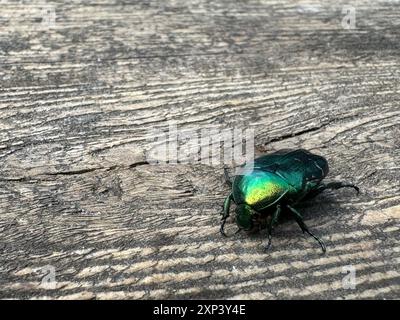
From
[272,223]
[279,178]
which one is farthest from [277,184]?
[272,223]

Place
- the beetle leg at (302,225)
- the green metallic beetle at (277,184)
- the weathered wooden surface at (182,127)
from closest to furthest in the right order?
the weathered wooden surface at (182,127), the beetle leg at (302,225), the green metallic beetle at (277,184)

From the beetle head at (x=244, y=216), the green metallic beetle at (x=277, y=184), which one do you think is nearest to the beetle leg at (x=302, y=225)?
the green metallic beetle at (x=277, y=184)

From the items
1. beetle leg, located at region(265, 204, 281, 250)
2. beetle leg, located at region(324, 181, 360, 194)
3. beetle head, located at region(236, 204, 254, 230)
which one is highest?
beetle leg, located at region(324, 181, 360, 194)

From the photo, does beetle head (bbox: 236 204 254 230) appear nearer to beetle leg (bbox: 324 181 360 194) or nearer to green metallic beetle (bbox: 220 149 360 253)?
green metallic beetle (bbox: 220 149 360 253)

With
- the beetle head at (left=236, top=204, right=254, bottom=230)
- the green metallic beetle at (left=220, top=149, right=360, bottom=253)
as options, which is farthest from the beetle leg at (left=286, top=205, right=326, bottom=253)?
the beetle head at (left=236, top=204, right=254, bottom=230)

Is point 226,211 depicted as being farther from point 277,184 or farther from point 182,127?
point 182,127

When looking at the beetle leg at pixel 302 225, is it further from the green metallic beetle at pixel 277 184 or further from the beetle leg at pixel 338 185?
the beetle leg at pixel 338 185
